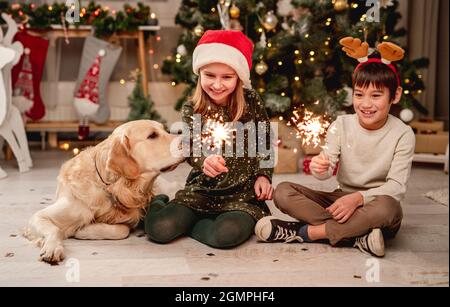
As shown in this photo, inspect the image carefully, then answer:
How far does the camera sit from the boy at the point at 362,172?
1.96m

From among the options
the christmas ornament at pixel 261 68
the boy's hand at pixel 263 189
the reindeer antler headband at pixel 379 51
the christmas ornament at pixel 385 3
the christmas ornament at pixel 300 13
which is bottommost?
the boy's hand at pixel 263 189

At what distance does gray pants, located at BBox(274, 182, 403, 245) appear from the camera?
6.33 ft

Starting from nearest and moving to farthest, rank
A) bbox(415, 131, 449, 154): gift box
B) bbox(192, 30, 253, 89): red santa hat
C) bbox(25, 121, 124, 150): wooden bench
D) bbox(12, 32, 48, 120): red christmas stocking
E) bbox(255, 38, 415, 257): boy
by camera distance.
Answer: bbox(255, 38, 415, 257): boy < bbox(192, 30, 253, 89): red santa hat < bbox(415, 131, 449, 154): gift box < bbox(12, 32, 48, 120): red christmas stocking < bbox(25, 121, 124, 150): wooden bench

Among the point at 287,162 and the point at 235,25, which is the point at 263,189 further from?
the point at 235,25

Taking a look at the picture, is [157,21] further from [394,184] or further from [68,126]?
[394,184]

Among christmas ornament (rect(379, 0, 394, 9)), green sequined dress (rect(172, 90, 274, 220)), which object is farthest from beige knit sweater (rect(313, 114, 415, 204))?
christmas ornament (rect(379, 0, 394, 9))

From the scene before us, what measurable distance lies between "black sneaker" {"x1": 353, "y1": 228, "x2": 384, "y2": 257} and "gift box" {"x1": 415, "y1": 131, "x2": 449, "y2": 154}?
7.53 feet

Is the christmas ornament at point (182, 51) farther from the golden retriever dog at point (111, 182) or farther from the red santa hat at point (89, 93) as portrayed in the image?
the golden retriever dog at point (111, 182)

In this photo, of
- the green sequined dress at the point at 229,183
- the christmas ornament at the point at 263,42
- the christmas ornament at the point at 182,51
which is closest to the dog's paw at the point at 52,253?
the green sequined dress at the point at 229,183

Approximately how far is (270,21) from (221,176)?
188 centimetres

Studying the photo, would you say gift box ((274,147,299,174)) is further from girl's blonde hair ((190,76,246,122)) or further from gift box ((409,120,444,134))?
girl's blonde hair ((190,76,246,122))

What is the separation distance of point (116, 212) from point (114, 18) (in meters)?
2.77

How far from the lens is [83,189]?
2105 millimetres

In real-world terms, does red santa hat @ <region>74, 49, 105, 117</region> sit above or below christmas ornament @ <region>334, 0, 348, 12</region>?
below
